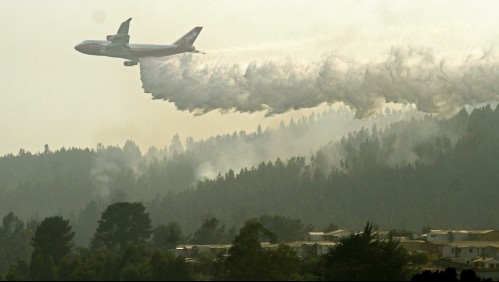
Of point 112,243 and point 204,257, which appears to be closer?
point 204,257

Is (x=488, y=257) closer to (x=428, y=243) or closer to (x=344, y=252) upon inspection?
(x=428, y=243)

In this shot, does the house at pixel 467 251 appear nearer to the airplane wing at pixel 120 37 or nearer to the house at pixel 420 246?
the house at pixel 420 246

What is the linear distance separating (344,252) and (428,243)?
213 ft

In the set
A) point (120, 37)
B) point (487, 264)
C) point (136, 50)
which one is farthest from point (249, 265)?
point (120, 37)

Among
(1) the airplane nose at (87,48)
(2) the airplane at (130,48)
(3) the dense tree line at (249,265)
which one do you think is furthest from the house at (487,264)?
(1) the airplane nose at (87,48)

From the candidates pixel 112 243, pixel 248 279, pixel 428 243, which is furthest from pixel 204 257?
pixel 248 279

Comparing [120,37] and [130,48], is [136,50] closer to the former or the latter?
[130,48]

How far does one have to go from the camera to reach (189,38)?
145 meters

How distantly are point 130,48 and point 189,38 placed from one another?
7907mm

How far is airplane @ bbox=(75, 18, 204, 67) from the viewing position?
14229 centimetres

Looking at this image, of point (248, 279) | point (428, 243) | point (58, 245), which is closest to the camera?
point (248, 279)

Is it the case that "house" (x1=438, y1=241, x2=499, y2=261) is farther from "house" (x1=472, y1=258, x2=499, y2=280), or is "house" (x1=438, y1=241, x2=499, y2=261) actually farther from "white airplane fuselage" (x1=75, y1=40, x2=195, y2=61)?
"white airplane fuselage" (x1=75, y1=40, x2=195, y2=61)

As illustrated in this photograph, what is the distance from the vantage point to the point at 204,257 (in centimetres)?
13062

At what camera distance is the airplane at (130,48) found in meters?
142
